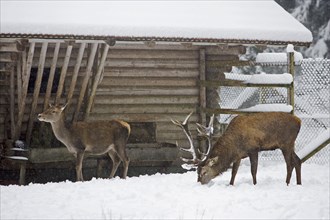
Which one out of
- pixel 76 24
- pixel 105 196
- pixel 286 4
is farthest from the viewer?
pixel 286 4

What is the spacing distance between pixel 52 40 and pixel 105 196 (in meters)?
4.76

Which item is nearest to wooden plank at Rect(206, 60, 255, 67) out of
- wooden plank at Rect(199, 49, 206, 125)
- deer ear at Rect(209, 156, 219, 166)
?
wooden plank at Rect(199, 49, 206, 125)

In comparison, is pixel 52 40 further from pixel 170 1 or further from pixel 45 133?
pixel 170 1

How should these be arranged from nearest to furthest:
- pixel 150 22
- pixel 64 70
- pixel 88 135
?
pixel 88 135 < pixel 64 70 < pixel 150 22

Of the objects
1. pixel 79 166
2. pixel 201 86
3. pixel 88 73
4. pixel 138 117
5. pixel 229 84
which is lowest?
pixel 138 117

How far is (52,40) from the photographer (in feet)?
47.3

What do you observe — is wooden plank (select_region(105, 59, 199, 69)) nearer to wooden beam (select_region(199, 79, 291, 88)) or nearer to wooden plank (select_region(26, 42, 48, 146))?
wooden beam (select_region(199, 79, 291, 88))

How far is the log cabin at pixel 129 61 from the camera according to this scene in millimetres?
14547

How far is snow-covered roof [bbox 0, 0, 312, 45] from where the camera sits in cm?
1415

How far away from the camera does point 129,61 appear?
1642cm

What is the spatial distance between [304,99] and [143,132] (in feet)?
27.2

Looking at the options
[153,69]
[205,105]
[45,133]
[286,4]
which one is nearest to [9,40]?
[45,133]

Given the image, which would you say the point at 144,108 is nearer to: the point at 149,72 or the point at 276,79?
the point at 149,72

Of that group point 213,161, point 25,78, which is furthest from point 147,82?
point 213,161
